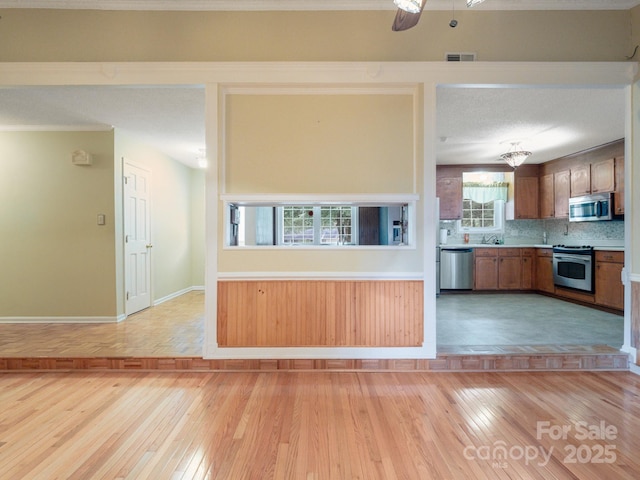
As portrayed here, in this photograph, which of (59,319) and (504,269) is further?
(504,269)

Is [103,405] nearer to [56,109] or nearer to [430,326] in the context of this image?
[430,326]

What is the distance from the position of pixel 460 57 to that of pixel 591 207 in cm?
391

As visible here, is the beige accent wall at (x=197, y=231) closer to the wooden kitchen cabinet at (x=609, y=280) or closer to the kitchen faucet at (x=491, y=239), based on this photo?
the kitchen faucet at (x=491, y=239)

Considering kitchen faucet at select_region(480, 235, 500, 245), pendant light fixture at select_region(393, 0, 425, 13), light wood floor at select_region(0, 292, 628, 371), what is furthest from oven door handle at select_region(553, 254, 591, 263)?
pendant light fixture at select_region(393, 0, 425, 13)

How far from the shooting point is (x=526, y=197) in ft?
19.8

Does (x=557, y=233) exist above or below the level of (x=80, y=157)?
below

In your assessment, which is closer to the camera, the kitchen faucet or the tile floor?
the tile floor

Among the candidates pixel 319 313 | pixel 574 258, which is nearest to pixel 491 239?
pixel 574 258

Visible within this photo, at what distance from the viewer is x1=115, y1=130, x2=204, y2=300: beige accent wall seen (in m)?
4.44

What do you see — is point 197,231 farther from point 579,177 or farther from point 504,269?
point 579,177

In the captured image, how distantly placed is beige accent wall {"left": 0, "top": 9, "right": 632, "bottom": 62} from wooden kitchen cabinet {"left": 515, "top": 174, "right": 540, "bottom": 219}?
3.77m

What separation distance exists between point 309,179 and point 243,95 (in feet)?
2.98

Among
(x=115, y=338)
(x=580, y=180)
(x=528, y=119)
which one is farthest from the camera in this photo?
(x=580, y=180)

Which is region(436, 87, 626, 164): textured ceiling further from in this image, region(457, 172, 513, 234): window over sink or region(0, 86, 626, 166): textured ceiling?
region(457, 172, 513, 234): window over sink
